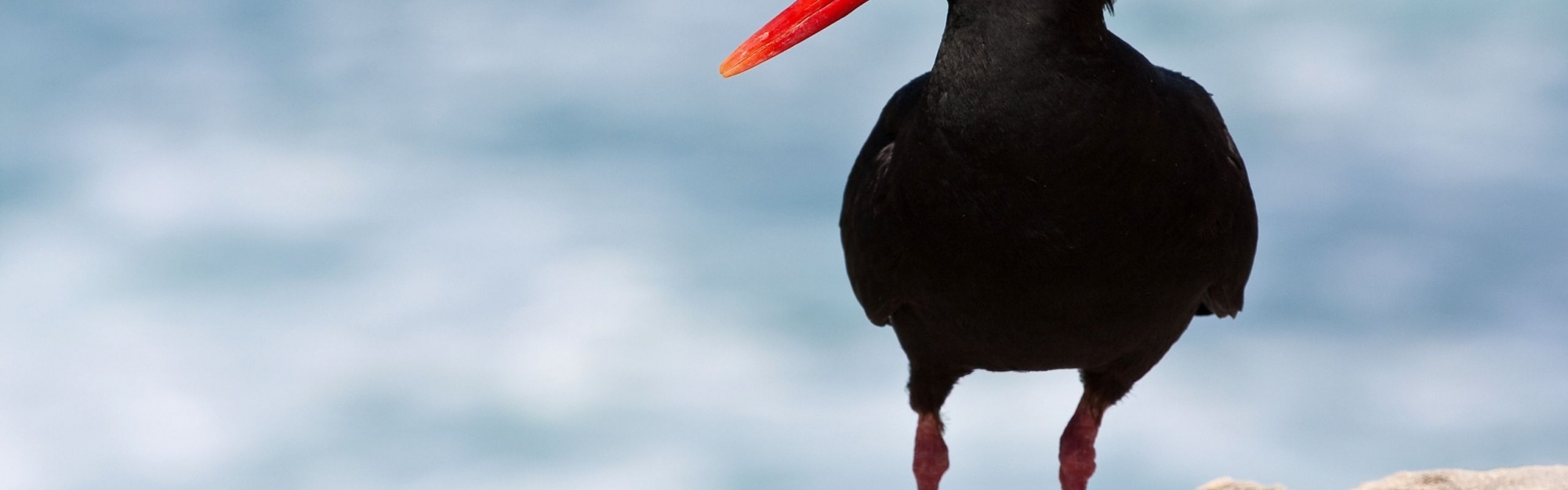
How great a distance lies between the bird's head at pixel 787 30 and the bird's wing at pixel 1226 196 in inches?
42.4

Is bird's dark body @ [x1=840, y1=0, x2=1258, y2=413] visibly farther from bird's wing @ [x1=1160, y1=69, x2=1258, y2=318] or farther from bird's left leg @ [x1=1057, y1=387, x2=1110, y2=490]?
bird's left leg @ [x1=1057, y1=387, x2=1110, y2=490]

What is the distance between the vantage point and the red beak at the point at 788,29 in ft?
14.7

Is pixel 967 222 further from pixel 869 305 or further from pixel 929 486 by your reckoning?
pixel 929 486

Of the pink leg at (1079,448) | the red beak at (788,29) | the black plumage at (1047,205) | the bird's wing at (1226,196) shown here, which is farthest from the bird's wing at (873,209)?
the pink leg at (1079,448)

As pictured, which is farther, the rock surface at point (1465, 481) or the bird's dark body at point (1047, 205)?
the rock surface at point (1465, 481)

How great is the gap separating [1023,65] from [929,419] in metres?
1.97

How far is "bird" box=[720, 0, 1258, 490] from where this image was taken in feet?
13.6

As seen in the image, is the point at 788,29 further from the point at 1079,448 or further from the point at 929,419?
the point at 1079,448

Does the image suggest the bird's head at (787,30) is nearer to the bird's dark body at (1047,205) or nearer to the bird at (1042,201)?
the bird at (1042,201)

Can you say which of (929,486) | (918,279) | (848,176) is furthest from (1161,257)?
(929,486)

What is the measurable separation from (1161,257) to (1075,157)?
0.59 meters

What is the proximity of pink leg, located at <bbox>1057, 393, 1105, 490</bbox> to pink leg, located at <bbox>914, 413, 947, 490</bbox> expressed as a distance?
47 centimetres

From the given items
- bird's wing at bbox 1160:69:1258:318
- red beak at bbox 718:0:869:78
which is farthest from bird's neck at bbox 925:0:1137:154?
bird's wing at bbox 1160:69:1258:318

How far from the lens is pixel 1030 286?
14.9 ft
